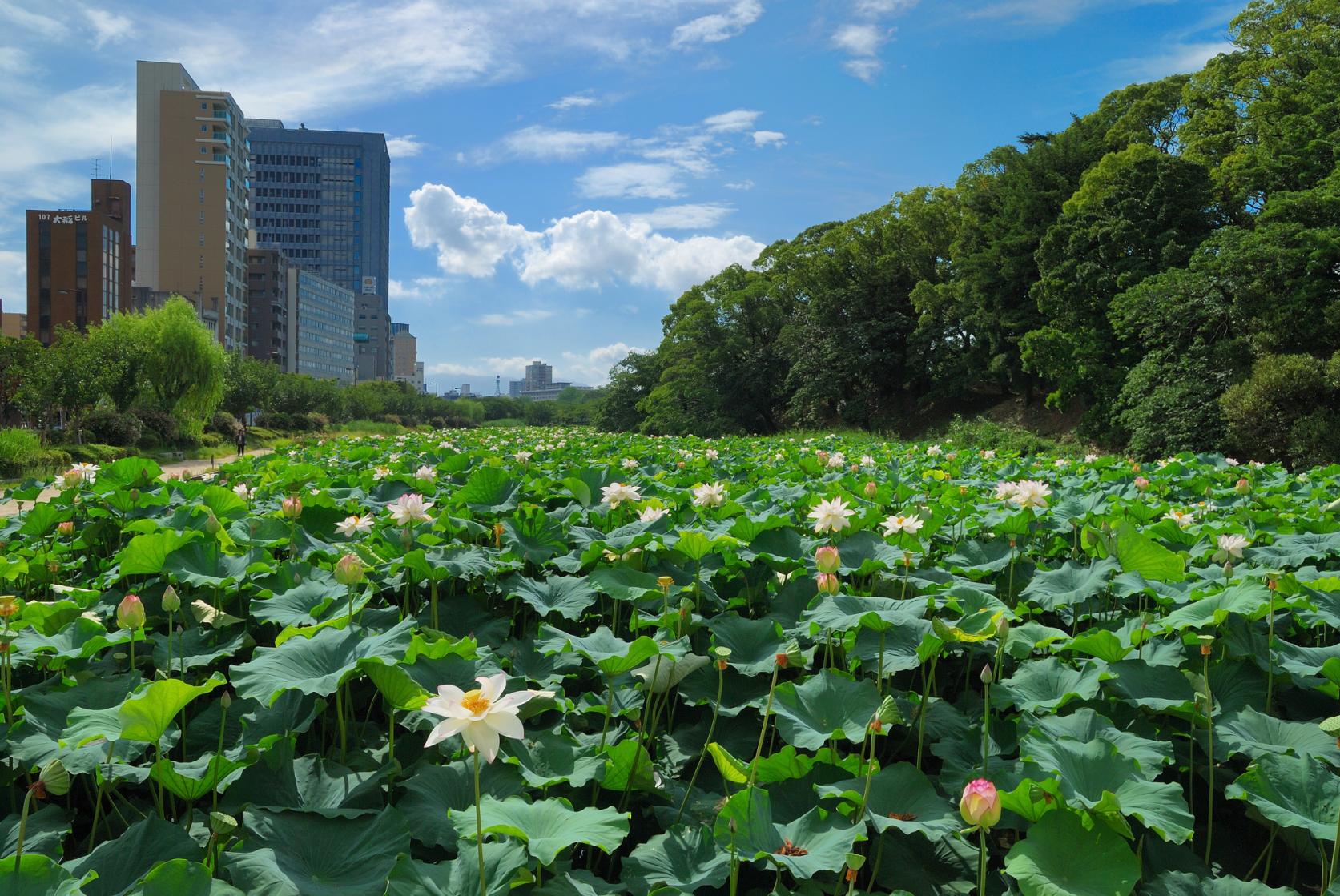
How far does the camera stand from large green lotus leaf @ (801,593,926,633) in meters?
1.66

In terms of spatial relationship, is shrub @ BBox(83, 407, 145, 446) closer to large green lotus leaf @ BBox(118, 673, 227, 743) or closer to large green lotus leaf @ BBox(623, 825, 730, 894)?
large green lotus leaf @ BBox(118, 673, 227, 743)

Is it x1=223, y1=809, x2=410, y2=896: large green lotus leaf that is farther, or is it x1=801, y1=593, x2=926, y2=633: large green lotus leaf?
x1=801, y1=593, x2=926, y2=633: large green lotus leaf

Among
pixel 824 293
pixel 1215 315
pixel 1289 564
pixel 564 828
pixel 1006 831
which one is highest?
pixel 824 293

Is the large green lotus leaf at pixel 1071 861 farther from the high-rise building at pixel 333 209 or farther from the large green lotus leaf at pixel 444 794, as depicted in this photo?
the high-rise building at pixel 333 209

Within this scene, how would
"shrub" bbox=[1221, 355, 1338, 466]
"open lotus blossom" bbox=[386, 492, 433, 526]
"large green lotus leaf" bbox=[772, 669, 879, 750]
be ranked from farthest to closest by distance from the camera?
"shrub" bbox=[1221, 355, 1338, 466] → "open lotus blossom" bbox=[386, 492, 433, 526] → "large green lotus leaf" bbox=[772, 669, 879, 750]

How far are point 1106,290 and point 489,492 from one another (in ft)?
70.3

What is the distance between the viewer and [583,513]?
2.95 m

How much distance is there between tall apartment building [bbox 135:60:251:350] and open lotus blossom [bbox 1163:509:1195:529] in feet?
225

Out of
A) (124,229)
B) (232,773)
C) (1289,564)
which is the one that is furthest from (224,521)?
(124,229)

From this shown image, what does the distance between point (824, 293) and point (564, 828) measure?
3093cm

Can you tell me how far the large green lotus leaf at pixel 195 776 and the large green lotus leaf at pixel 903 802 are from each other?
98cm

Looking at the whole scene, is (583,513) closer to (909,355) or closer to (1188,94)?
(1188,94)

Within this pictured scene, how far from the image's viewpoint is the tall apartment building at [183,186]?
198ft

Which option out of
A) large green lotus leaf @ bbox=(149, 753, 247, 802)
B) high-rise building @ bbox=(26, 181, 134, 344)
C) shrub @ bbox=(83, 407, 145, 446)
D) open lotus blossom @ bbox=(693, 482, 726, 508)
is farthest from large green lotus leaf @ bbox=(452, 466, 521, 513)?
high-rise building @ bbox=(26, 181, 134, 344)
